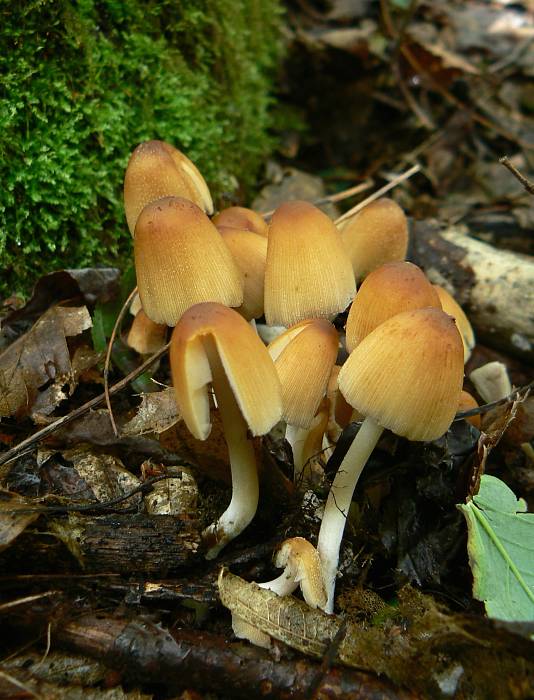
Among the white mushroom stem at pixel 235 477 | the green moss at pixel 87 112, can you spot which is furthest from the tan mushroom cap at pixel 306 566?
the green moss at pixel 87 112

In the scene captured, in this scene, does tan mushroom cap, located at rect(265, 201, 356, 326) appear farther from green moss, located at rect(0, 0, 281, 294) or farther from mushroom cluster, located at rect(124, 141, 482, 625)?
green moss, located at rect(0, 0, 281, 294)

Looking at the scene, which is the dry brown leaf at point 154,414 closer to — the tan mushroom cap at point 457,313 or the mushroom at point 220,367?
the mushroom at point 220,367

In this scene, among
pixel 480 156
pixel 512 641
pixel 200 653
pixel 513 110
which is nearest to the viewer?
pixel 512 641

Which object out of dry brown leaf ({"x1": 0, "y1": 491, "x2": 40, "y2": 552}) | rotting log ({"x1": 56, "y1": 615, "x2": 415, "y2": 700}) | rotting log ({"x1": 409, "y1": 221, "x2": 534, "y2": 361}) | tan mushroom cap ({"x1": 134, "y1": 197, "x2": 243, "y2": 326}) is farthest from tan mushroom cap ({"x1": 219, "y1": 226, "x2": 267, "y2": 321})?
rotting log ({"x1": 409, "y1": 221, "x2": 534, "y2": 361})

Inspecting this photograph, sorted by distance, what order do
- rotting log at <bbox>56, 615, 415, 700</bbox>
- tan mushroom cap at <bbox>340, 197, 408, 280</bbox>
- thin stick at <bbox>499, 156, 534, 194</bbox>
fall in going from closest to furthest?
rotting log at <bbox>56, 615, 415, 700</bbox>, thin stick at <bbox>499, 156, 534, 194</bbox>, tan mushroom cap at <bbox>340, 197, 408, 280</bbox>

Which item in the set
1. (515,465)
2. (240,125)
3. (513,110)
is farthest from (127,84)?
(513,110)

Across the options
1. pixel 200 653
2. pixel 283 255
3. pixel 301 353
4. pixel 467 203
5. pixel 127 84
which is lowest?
pixel 467 203

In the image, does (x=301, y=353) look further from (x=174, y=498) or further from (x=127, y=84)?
(x=127, y=84)
